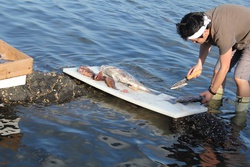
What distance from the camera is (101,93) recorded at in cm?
801

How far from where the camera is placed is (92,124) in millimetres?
6770

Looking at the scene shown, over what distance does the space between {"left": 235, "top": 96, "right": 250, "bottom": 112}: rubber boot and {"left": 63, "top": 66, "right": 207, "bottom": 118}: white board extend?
84cm

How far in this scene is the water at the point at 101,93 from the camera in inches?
236

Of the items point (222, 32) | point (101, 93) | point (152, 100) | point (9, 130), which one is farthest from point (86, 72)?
point (222, 32)

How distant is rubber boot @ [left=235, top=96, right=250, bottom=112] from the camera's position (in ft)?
25.6

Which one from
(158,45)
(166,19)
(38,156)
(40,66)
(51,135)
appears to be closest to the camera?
(38,156)

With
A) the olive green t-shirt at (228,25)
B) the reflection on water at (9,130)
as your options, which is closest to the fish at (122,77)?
the olive green t-shirt at (228,25)

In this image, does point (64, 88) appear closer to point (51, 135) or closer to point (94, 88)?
point (94, 88)

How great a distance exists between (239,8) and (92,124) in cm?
302

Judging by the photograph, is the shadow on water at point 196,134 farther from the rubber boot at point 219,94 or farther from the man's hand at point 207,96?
the man's hand at point 207,96

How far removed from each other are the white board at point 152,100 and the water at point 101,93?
0.17 metres

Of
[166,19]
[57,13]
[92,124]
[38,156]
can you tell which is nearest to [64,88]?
[92,124]

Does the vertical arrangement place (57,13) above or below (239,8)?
below

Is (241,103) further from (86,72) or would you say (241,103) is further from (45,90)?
(45,90)
